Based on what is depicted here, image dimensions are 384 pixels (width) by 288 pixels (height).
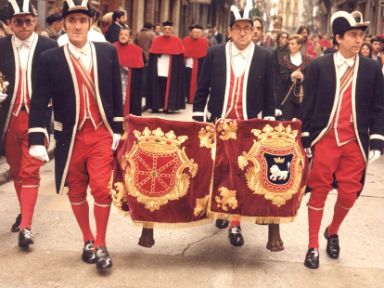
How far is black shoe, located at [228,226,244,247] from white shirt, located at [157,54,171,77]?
9.09 m

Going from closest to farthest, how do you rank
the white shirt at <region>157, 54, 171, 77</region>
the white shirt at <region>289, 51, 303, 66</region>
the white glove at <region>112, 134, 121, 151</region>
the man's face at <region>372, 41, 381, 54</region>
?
the white glove at <region>112, 134, 121, 151</region> < the white shirt at <region>289, 51, 303, 66</region> < the man's face at <region>372, 41, 381, 54</region> < the white shirt at <region>157, 54, 171, 77</region>

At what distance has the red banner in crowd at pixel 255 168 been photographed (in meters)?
4.80

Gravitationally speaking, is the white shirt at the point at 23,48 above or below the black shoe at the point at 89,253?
above

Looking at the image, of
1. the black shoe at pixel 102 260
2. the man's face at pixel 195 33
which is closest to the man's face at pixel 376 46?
the man's face at pixel 195 33

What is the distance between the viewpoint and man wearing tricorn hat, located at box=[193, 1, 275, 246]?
5.30m

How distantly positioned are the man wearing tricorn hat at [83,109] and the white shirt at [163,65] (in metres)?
→ 9.48

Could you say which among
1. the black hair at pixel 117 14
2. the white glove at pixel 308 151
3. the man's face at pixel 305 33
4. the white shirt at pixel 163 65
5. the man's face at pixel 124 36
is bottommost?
the white glove at pixel 308 151

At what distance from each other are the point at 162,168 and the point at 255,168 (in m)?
0.64

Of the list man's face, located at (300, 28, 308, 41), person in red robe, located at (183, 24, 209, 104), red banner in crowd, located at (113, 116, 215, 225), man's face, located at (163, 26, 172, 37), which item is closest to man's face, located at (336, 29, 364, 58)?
red banner in crowd, located at (113, 116, 215, 225)

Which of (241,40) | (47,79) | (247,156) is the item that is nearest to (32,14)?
(47,79)

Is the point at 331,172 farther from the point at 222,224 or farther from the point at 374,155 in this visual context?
the point at 222,224

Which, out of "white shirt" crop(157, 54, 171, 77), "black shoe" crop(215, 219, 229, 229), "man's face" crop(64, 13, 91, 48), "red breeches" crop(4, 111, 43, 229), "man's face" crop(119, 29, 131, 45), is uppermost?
"man's face" crop(119, 29, 131, 45)

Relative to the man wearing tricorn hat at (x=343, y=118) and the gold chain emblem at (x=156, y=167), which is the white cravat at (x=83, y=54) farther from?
the man wearing tricorn hat at (x=343, y=118)

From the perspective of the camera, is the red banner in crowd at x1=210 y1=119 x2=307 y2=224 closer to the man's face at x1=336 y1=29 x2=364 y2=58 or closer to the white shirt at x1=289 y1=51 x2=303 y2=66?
the man's face at x1=336 y1=29 x2=364 y2=58
